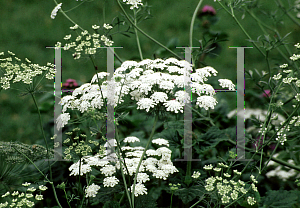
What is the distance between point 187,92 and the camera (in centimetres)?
117

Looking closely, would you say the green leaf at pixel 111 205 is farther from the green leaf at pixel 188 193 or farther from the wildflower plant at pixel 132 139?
the green leaf at pixel 188 193

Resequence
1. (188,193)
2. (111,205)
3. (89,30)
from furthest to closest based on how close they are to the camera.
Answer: (89,30) → (188,193) → (111,205)

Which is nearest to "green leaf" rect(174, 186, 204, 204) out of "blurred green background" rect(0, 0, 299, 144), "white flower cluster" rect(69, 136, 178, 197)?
"white flower cluster" rect(69, 136, 178, 197)

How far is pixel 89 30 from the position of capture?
303 centimetres

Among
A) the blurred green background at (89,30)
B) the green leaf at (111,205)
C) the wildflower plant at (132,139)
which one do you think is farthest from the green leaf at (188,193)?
the blurred green background at (89,30)

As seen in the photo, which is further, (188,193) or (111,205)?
(188,193)

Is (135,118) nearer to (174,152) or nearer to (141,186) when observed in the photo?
(174,152)

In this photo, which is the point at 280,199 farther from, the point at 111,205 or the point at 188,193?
the point at 111,205

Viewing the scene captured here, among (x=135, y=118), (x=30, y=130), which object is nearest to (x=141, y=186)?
(x=135, y=118)

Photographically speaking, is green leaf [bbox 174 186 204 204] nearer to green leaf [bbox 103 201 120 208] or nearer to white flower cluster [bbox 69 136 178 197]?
white flower cluster [bbox 69 136 178 197]

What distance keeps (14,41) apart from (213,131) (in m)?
2.47

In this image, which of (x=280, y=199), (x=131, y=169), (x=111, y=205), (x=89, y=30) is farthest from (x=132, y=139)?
(x=89, y=30)

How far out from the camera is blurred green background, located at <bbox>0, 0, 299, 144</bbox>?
107 inches

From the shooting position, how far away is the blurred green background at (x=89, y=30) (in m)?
2.71
